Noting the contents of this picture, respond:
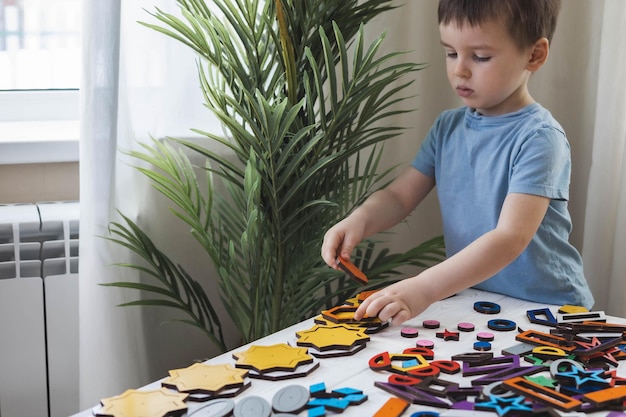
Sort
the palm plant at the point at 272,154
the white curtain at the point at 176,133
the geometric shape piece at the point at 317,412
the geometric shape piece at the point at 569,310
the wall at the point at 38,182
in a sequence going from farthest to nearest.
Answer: the wall at the point at 38,182 → the white curtain at the point at 176,133 → the palm plant at the point at 272,154 → the geometric shape piece at the point at 569,310 → the geometric shape piece at the point at 317,412

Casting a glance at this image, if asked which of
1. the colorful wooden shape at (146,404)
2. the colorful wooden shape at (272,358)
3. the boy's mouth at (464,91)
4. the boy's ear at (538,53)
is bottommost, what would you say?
the colorful wooden shape at (146,404)

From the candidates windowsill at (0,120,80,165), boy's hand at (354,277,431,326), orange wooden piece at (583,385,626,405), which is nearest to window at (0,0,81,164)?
windowsill at (0,120,80,165)

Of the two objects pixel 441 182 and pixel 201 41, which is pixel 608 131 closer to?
pixel 441 182

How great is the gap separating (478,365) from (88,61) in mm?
975

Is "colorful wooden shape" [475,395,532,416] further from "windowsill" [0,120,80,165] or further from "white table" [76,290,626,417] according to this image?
"windowsill" [0,120,80,165]

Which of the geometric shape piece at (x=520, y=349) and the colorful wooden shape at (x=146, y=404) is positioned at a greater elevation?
the geometric shape piece at (x=520, y=349)

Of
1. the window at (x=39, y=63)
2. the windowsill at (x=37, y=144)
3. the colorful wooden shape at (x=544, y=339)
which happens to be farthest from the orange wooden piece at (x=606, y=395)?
the window at (x=39, y=63)

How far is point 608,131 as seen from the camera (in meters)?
1.74

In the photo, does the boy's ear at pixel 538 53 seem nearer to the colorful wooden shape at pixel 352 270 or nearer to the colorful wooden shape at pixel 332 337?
the colorful wooden shape at pixel 352 270

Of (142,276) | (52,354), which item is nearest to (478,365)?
(142,276)

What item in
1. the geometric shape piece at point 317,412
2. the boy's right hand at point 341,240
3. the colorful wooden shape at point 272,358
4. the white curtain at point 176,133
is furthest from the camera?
the white curtain at point 176,133

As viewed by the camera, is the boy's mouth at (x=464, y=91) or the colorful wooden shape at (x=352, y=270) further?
the boy's mouth at (x=464, y=91)

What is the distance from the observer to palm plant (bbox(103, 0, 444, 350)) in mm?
1431

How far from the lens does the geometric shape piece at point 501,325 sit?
1100 mm
